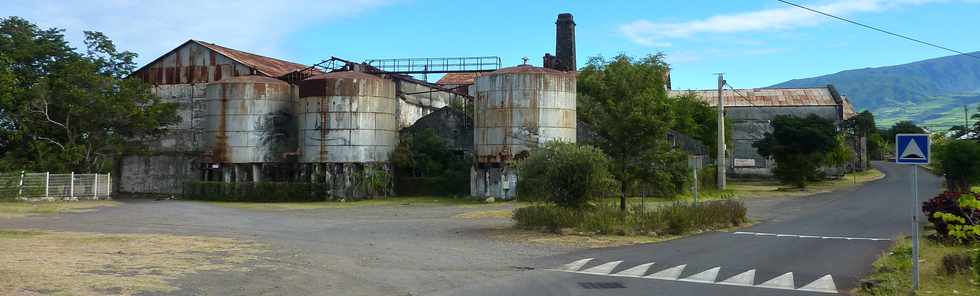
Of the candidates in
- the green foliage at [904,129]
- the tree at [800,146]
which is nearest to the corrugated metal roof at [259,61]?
the tree at [800,146]

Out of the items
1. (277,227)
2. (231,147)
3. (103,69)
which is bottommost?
(277,227)

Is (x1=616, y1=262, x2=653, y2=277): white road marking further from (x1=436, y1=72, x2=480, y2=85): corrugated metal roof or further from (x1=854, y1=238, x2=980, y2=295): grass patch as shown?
(x1=436, y1=72, x2=480, y2=85): corrugated metal roof

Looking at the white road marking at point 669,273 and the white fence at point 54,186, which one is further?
the white fence at point 54,186

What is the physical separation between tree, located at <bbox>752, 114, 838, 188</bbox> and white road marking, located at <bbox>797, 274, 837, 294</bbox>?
4191cm

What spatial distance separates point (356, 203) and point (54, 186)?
1739 centimetres

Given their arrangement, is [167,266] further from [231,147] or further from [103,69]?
[103,69]

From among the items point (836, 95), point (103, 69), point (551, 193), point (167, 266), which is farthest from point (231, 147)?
point (836, 95)

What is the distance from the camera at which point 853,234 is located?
838 inches

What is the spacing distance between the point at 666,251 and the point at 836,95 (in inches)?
2738

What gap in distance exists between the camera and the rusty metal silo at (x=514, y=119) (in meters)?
40.9

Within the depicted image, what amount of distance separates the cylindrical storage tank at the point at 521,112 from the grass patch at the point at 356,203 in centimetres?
327

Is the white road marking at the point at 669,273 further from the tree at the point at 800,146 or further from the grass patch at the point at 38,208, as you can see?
the tree at the point at 800,146

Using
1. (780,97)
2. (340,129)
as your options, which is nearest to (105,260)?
(340,129)

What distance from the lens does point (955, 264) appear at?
1284cm
